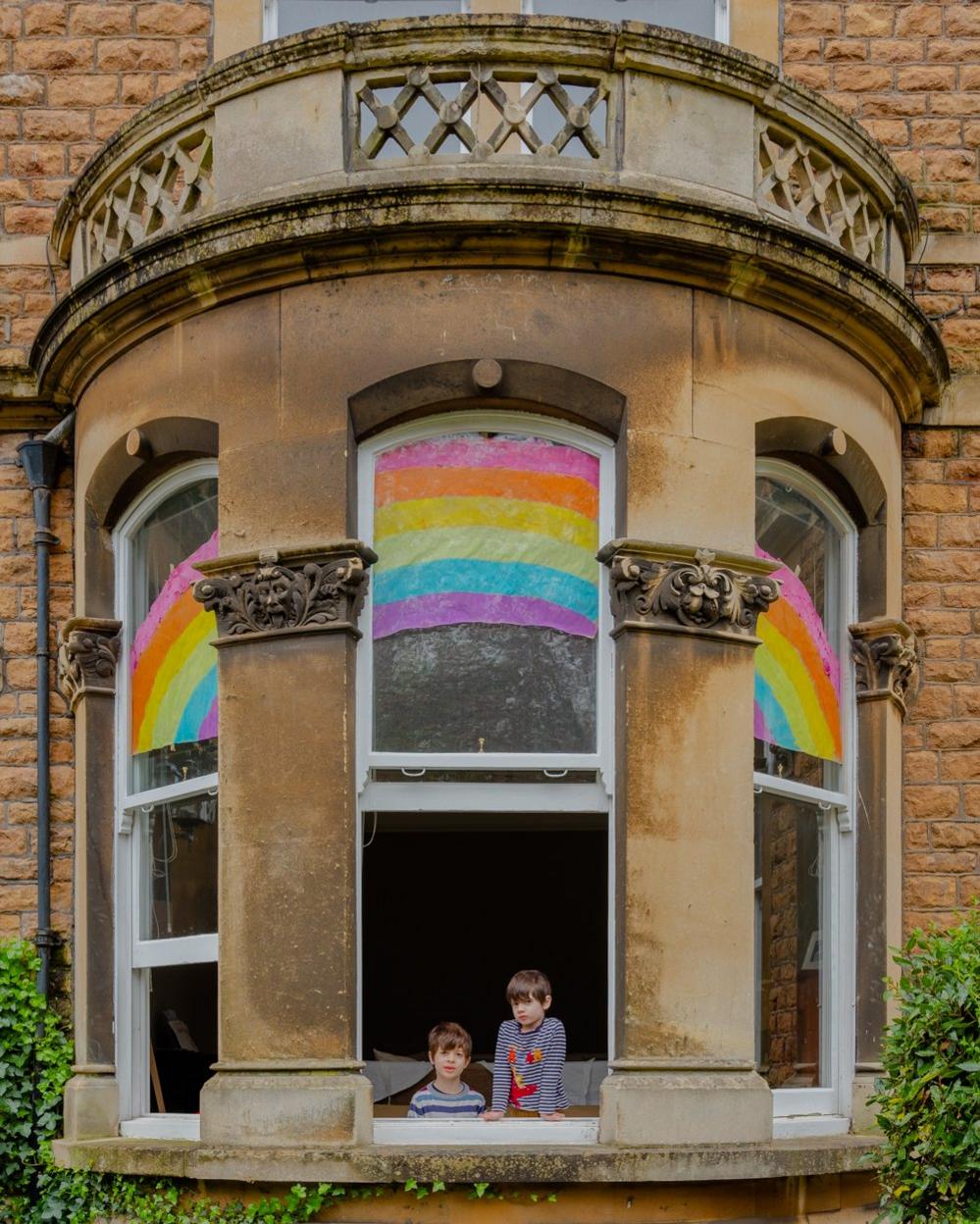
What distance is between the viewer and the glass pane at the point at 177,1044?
10.6 metres

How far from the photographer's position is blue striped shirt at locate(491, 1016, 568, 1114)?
9461 mm

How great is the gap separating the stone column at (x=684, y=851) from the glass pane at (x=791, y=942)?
1.91 feet

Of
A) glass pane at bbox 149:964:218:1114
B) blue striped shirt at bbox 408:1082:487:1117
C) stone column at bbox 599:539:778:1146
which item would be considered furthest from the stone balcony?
blue striped shirt at bbox 408:1082:487:1117

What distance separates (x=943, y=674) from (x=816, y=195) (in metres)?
2.65

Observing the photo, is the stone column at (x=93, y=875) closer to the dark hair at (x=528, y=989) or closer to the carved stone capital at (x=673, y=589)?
the dark hair at (x=528, y=989)

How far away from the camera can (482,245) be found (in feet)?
31.5

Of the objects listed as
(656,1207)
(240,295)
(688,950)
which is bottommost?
(656,1207)

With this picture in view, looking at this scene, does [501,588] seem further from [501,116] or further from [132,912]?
[132,912]

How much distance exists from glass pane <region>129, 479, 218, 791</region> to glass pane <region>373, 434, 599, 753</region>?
3.55 ft

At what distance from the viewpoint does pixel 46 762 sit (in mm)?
11219

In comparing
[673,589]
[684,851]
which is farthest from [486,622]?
[684,851]

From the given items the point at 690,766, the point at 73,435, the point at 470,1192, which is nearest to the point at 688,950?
the point at 690,766

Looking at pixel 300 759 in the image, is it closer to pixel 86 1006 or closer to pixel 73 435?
pixel 86 1006

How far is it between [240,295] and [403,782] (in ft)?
7.80
